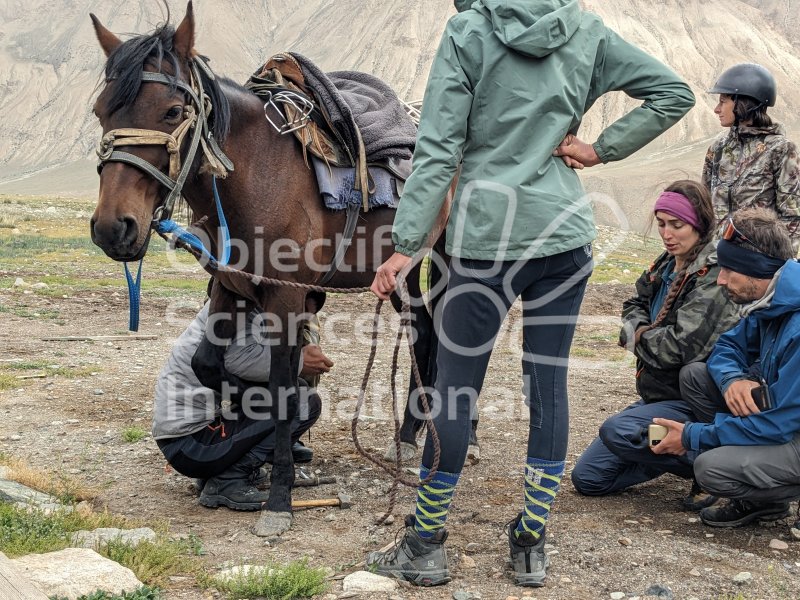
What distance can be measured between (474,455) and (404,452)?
471 mm

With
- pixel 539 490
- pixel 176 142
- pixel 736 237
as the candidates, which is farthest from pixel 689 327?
pixel 176 142

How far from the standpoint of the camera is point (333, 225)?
172 inches

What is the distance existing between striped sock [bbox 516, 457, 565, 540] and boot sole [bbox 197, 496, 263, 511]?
1.50m

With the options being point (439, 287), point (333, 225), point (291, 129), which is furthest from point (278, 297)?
point (439, 287)

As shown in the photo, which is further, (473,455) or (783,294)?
(473,455)

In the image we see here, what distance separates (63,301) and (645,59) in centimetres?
945

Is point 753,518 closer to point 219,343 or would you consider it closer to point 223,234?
point 219,343

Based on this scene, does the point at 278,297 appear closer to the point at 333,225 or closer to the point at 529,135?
the point at 333,225

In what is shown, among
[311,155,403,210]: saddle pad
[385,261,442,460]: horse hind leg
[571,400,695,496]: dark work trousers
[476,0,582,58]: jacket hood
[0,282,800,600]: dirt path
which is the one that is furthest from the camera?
[385,261,442,460]: horse hind leg

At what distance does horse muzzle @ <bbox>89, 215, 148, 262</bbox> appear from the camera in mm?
3482

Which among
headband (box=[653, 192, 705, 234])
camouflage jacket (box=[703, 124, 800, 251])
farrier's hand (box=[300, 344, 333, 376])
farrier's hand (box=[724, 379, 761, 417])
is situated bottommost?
farrier's hand (box=[300, 344, 333, 376])

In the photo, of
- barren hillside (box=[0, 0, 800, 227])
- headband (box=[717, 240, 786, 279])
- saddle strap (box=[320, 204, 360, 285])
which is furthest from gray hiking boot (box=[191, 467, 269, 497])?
barren hillside (box=[0, 0, 800, 227])

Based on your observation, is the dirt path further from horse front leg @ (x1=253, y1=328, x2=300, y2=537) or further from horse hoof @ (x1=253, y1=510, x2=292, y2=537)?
horse front leg @ (x1=253, y1=328, x2=300, y2=537)

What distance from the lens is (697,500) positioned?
4.09 metres
